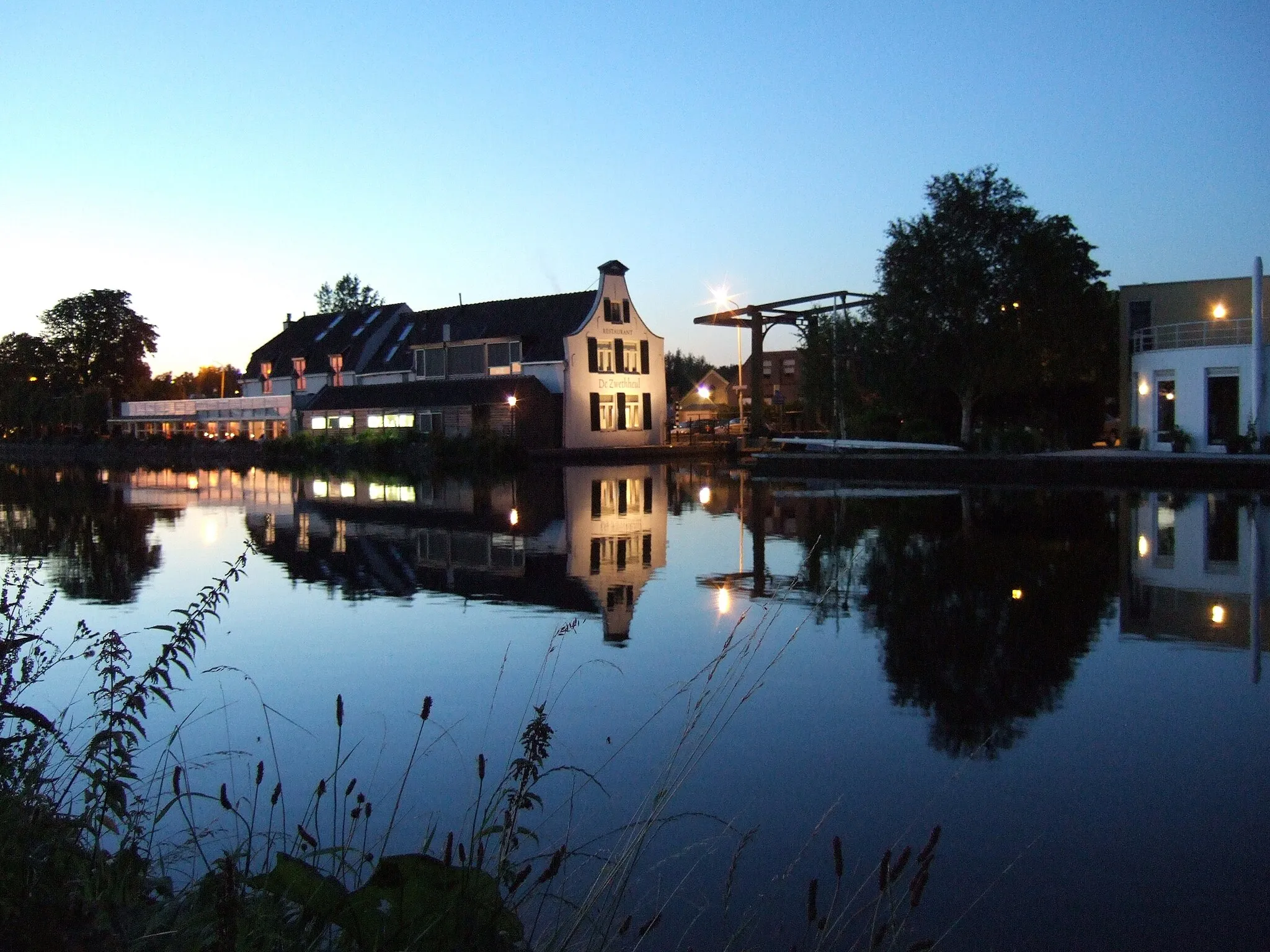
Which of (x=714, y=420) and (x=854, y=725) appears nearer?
(x=854, y=725)

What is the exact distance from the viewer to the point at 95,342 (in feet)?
296

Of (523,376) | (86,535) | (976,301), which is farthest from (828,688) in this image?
(523,376)

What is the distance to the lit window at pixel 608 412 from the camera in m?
53.6

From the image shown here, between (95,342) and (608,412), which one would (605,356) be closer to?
(608,412)

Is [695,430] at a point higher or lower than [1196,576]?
higher

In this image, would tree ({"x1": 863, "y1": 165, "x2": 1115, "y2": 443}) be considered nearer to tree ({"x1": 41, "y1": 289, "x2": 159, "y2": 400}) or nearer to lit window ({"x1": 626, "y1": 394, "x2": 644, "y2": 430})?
lit window ({"x1": 626, "y1": 394, "x2": 644, "y2": 430})

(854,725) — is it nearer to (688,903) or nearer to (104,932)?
(688,903)

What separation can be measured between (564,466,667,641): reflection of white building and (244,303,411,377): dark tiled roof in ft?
106

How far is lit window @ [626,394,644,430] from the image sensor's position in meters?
55.1

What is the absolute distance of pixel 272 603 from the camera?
12156 mm

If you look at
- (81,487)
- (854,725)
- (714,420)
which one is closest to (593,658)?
(854,725)

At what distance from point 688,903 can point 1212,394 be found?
3208cm

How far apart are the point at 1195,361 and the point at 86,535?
94.0ft

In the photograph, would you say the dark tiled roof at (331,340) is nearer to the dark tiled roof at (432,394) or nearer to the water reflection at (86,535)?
the dark tiled roof at (432,394)
